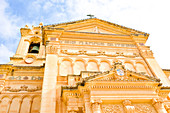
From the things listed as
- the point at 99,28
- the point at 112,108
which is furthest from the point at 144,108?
the point at 99,28

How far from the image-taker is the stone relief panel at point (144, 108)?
11.8 metres

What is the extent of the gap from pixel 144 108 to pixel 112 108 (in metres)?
2.50

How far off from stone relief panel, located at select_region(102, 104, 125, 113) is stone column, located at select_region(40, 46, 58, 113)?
361cm

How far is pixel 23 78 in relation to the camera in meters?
16.2

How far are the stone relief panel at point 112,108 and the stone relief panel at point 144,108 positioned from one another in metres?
1.20

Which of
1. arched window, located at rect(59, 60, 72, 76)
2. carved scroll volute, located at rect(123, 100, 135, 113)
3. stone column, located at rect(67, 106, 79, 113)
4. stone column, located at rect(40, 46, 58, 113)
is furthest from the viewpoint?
arched window, located at rect(59, 60, 72, 76)

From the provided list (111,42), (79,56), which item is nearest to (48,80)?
(79,56)

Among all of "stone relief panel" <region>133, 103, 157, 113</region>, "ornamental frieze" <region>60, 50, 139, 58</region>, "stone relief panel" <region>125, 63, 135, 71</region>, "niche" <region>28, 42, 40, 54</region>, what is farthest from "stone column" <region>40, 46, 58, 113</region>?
"niche" <region>28, 42, 40, 54</region>

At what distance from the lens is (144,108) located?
11922mm

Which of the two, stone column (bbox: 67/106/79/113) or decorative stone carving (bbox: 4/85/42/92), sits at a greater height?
decorative stone carving (bbox: 4/85/42/92)

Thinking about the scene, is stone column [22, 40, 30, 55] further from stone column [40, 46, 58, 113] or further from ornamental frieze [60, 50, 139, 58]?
ornamental frieze [60, 50, 139, 58]

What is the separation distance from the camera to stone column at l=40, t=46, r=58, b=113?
1143 cm

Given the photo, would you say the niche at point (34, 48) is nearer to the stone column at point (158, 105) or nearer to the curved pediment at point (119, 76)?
the curved pediment at point (119, 76)

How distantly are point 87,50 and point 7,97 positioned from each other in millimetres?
9143
